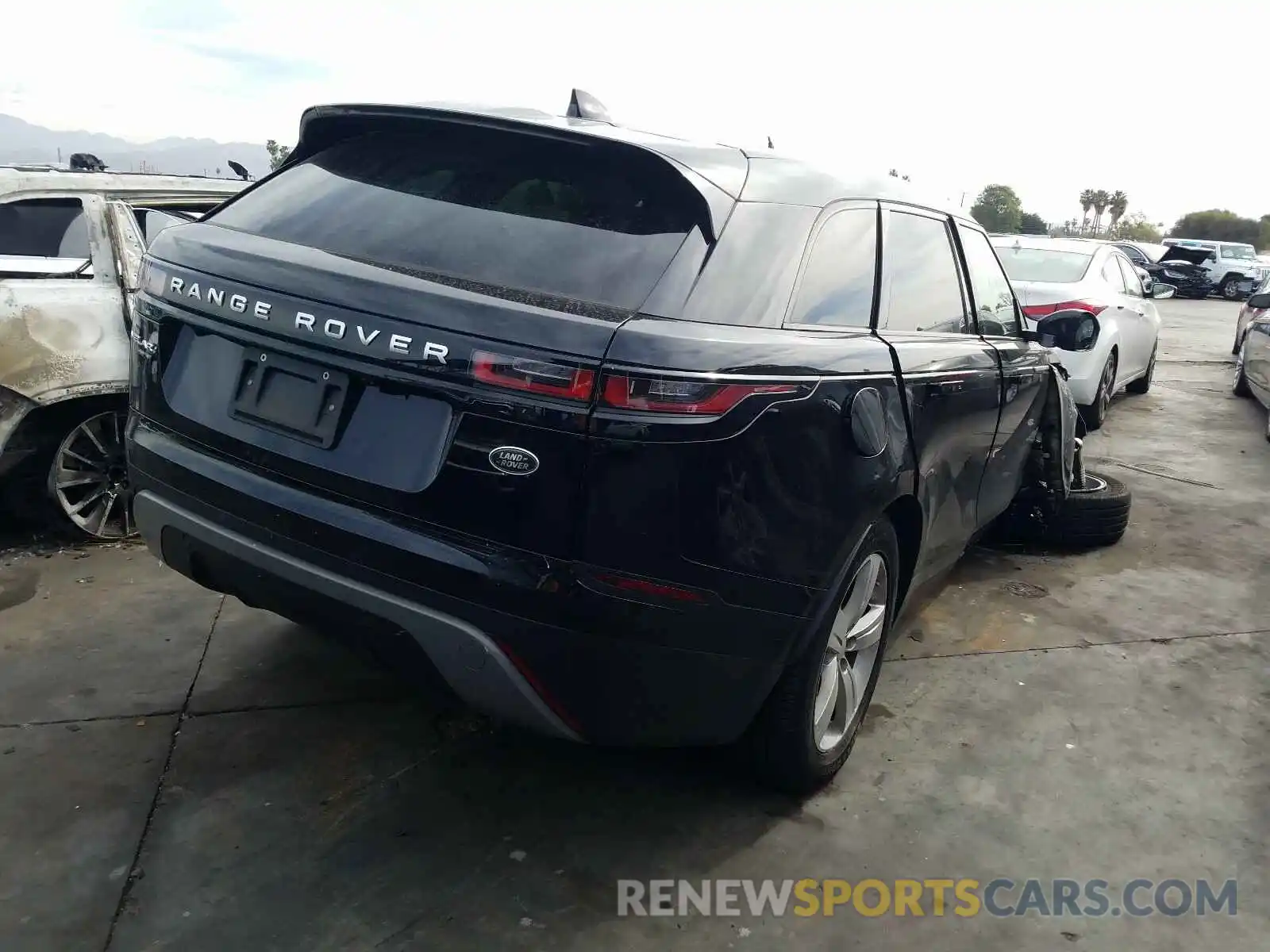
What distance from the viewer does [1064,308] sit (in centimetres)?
754

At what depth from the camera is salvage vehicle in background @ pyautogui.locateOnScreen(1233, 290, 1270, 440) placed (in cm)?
852

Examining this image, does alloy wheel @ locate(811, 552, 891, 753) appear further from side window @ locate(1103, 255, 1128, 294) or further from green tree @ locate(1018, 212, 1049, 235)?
green tree @ locate(1018, 212, 1049, 235)

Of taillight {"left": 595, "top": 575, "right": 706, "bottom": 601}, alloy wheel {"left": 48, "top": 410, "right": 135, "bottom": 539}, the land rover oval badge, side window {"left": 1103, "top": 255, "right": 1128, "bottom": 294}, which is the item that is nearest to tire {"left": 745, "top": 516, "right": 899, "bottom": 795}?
taillight {"left": 595, "top": 575, "right": 706, "bottom": 601}

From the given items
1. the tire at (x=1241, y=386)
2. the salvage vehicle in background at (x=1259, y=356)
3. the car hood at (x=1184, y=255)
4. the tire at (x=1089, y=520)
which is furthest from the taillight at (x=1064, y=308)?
the car hood at (x=1184, y=255)

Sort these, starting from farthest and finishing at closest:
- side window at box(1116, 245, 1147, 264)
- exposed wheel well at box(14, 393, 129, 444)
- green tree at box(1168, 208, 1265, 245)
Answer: green tree at box(1168, 208, 1265, 245)
side window at box(1116, 245, 1147, 264)
exposed wheel well at box(14, 393, 129, 444)

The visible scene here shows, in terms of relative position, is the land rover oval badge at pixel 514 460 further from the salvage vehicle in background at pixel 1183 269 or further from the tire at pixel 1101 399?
the salvage vehicle in background at pixel 1183 269

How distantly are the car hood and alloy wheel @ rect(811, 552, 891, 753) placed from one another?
30.8 metres

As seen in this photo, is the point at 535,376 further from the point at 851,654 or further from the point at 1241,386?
the point at 1241,386

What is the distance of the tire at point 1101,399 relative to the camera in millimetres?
8242

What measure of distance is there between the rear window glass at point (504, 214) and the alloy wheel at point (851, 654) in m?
1.09

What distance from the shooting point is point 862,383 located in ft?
8.55

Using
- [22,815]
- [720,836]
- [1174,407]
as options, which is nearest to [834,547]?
[720,836]

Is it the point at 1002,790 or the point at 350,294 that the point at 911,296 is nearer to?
the point at 1002,790

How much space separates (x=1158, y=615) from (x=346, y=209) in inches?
150
